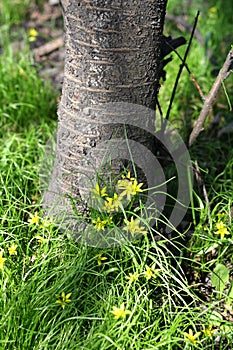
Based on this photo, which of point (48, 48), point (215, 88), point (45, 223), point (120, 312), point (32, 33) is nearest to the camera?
point (120, 312)

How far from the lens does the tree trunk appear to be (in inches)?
74.1

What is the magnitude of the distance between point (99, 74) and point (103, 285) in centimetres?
74

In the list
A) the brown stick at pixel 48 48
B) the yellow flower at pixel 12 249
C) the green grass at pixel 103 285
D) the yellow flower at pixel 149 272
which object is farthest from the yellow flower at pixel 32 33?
the yellow flower at pixel 149 272

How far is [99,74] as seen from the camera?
6.44 feet

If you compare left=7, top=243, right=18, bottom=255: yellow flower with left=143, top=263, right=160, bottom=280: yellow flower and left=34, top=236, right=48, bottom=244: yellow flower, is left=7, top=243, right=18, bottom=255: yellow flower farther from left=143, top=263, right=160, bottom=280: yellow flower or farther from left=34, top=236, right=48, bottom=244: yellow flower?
left=143, top=263, right=160, bottom=280: yellow flower

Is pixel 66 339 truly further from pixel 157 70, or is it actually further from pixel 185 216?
pixel 157 70

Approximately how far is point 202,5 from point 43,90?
1.64 metres

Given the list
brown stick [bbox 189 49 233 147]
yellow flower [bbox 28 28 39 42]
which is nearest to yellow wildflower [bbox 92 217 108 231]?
brown stick [bbox 189 49 233 147]

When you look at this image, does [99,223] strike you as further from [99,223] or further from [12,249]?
[12,249]

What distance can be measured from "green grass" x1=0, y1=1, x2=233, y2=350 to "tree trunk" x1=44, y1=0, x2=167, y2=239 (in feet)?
0.71

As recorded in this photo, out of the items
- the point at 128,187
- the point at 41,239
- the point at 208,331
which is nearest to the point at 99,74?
the point at 128,187

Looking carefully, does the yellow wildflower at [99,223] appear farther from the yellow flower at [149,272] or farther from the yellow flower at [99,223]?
the yellow flower at [149,272]

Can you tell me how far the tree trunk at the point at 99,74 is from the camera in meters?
1.88

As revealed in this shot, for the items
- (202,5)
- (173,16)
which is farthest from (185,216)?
(202,5)
